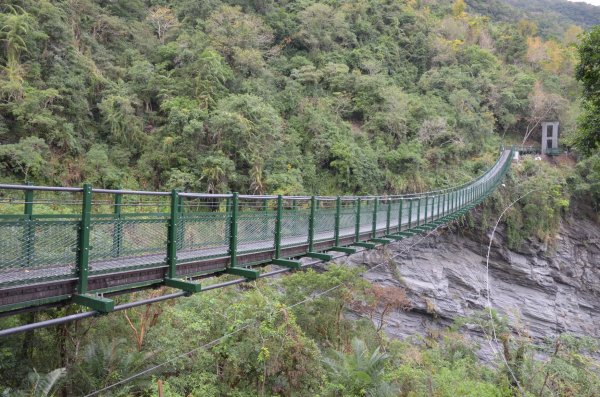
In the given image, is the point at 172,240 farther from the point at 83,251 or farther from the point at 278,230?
the point at 278,230

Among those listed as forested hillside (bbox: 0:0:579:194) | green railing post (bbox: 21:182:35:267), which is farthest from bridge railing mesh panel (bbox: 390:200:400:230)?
green railing post (bbox: 21:182:35:267)

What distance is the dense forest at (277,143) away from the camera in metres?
7.50

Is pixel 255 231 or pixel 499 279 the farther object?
pixel 499 279

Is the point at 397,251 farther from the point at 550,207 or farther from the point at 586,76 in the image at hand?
the point at 586,76

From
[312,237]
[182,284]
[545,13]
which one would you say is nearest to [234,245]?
[182,284]

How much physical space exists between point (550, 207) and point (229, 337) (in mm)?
20183

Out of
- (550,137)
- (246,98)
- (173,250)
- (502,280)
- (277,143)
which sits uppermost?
(550,137)

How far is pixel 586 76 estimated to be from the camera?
736 cm

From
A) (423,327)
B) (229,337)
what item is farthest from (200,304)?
(423,327)

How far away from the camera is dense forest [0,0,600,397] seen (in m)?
7.50

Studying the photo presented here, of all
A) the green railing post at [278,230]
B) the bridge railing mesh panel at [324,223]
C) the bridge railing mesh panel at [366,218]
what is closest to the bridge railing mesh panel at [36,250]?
the green railing post at [278,230]

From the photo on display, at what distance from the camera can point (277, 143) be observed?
603 inches

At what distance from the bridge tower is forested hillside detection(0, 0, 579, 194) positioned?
83cm

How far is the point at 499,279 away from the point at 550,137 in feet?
49.9
